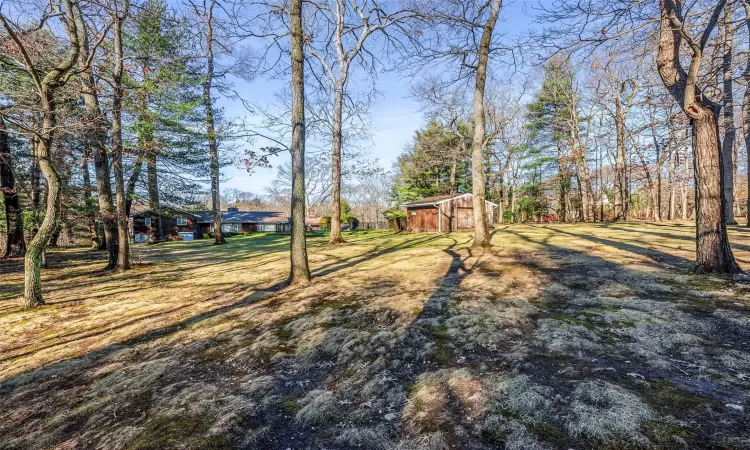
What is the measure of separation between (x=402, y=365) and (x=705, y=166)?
609 cm

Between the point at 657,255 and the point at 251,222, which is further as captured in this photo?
the point at 251,222

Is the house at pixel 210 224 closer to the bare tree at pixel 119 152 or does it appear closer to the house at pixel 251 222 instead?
the house at pixel 251 222

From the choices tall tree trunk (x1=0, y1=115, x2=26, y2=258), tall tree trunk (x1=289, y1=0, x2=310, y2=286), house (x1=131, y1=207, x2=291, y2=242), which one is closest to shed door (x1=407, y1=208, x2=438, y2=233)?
tall tree trunk (x1=289, y1=0, x2=310, y2=286)

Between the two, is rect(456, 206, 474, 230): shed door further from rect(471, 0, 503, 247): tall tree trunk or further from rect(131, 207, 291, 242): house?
rect(131, 207, 291, 242): house

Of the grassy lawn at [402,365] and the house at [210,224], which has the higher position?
the house at [210,224]

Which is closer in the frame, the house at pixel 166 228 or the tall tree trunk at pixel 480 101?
the tall tree trunk at pixel 480 101

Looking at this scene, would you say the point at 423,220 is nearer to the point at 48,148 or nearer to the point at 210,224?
the point at 48,148

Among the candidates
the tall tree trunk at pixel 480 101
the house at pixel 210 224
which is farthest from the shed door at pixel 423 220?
the house at pixel 210 224

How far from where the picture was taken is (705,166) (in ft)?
17.2

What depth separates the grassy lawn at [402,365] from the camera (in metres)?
2.11

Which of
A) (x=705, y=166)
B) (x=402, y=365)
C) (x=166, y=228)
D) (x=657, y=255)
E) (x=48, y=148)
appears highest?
(x=48, y=148)

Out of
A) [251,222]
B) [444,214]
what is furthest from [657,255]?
[251,222]

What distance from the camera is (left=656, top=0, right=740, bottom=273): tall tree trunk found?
16.9ft

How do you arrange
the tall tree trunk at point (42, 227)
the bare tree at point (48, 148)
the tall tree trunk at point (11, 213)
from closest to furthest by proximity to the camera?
the bare tree at point (48, 148), the tall tree trunk at point (42, 227), the tall tree trunk at point (11, 213)
